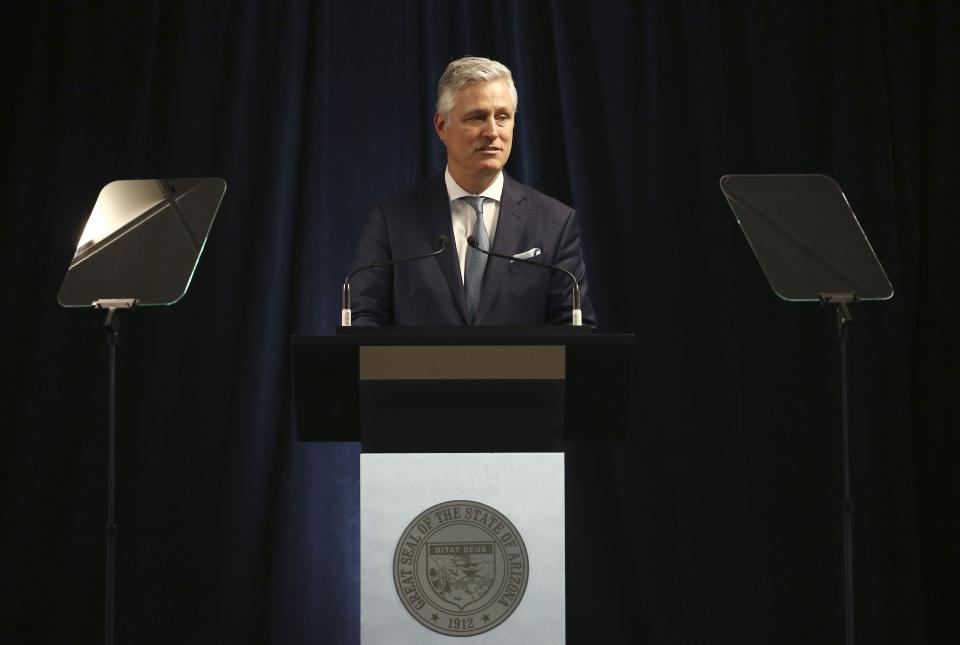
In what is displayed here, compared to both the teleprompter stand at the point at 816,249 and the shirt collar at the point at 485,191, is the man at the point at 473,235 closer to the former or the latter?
the shirt collar at the point at 485,191

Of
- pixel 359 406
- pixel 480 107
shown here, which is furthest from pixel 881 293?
pixel 359 406

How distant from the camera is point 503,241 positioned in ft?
8.70

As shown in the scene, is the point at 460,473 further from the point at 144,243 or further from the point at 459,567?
the point at 144,243

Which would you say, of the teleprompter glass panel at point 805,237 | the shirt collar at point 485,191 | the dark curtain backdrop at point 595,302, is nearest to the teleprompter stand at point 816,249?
the teleprompter glass panel at point 805,237

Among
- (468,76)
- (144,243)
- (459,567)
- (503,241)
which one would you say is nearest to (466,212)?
(503,241)

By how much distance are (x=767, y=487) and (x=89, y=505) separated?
7.66 feet

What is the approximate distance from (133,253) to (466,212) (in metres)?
0.84

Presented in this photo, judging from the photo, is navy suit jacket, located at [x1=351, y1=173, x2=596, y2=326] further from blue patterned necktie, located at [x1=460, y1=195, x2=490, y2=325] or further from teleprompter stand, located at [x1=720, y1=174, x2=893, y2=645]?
teleprompter stand, located at [x1=720, y1=174, x2=893, y2=645]

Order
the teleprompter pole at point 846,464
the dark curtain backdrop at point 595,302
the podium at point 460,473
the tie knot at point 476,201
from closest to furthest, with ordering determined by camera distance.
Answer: the podium at point 460,473 < the teleprompter pole at point 846,464 < the tie knot at point 476,201 < the dark curtain backdrop at point 595,302

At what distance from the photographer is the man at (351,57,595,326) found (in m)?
2.64

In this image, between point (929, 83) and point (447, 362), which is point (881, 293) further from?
point (929, 83)

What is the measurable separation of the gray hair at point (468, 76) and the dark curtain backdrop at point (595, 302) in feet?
3.32

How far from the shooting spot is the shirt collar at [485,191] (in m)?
2.74

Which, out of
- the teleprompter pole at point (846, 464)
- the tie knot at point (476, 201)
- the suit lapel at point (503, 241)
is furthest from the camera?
the tie knot at point (476, 201)
